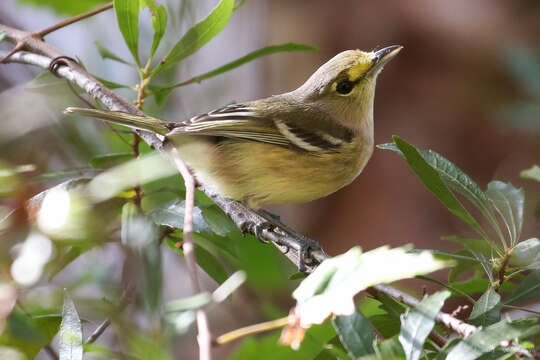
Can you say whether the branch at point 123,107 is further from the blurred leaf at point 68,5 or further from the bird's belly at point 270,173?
the blurred leaf at point 68,5

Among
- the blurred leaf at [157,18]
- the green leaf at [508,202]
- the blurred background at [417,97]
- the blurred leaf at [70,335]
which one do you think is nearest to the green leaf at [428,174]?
the green leaf at [508,202]

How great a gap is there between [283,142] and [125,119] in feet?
2.15

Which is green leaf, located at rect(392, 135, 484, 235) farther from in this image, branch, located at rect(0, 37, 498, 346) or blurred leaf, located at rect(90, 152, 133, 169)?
blurred leaf, located at rect(90, 152, 133, 169)

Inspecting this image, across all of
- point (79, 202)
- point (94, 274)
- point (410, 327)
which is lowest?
point (94, 274)

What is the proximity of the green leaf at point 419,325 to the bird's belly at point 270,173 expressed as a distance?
128 cm

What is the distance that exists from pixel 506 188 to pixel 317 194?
0.86 m

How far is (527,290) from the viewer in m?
1.44

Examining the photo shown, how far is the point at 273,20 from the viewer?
Result: 21.1ft

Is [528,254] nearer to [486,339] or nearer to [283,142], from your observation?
[486,339]

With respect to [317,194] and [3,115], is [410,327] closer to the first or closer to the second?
[317,194]

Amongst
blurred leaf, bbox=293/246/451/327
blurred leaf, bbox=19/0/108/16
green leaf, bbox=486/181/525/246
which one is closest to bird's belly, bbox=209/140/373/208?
green leaf, bbox=486/181/525/246

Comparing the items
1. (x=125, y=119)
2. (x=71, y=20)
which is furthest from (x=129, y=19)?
(x=125, y=119)

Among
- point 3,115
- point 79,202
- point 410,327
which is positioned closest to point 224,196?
point 3,115

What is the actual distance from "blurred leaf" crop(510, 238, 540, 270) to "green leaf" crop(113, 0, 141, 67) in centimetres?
139
